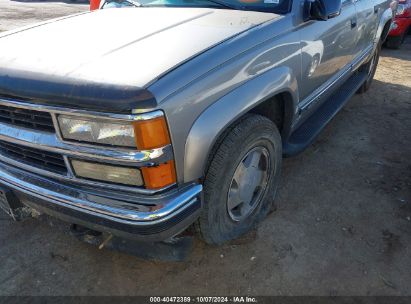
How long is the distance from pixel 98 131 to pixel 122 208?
39cm

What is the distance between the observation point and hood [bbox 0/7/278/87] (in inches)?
69.7

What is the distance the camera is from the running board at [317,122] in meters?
3.03

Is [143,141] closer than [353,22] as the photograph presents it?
Yes

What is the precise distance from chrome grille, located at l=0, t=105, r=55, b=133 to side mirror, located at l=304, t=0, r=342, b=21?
1.89 meters

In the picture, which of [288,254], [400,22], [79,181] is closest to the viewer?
[79,181]

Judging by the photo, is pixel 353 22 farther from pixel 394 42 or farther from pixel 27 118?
pixel 394 42

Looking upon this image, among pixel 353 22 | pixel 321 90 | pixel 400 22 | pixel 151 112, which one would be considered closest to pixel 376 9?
pixel 353 22

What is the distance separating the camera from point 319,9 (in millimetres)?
2627

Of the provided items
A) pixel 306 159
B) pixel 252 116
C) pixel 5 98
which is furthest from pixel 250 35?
pixel 306 159

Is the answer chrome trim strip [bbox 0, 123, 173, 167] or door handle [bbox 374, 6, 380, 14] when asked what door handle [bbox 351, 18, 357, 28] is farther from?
chrome trim strip [bbox 0, 123, 173, 167]

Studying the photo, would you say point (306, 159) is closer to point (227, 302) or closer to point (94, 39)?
point (227, 302)

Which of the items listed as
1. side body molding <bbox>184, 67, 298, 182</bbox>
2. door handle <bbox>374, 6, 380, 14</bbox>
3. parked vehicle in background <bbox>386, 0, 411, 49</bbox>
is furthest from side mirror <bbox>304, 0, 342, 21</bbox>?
parked vehicle in background <bbox>386, 0, 411, 49</bbox>

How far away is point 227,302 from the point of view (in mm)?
2217

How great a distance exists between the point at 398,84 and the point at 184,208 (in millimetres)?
5317
